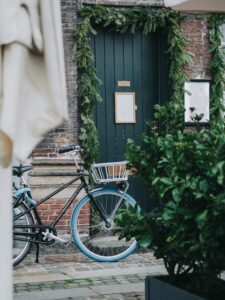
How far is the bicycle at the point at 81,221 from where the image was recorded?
595cm

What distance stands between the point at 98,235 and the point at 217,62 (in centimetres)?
303

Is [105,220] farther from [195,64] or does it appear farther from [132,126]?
[195,64]

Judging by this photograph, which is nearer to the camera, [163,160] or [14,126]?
[14,126]

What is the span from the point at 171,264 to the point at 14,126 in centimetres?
182

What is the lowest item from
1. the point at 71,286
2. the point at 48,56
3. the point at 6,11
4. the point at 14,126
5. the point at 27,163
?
the point at 71,286

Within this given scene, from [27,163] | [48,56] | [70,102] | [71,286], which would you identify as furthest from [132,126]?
[48,56]

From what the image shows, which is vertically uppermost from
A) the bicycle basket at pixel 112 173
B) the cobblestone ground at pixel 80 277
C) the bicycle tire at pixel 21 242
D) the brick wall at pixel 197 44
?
the brick wall at pixel 197 44

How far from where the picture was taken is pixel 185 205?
326 centimetres

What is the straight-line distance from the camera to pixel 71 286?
510cm

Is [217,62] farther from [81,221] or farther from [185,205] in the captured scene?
[185,205]

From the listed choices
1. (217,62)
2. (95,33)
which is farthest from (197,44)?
(95,33)

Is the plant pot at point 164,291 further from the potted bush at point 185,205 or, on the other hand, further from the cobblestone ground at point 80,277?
the cobblestone ground at point 80,277

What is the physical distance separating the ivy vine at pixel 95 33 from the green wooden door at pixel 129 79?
0.14 metres

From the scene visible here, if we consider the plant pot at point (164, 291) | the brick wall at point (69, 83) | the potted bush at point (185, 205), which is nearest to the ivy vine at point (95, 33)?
the brick wall at point (69, 83)
